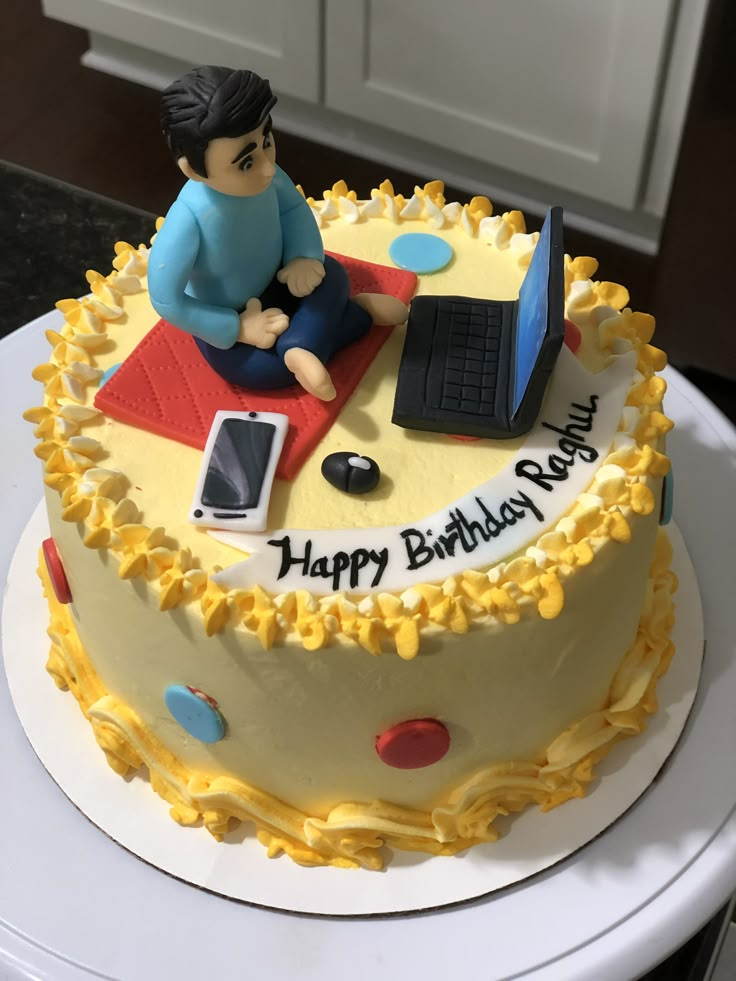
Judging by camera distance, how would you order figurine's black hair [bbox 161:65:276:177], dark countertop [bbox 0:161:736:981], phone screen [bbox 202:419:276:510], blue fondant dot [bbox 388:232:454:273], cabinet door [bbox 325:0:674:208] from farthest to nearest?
cabinet door [bbox 325:0:674:208] < dark countertop [bbox 0:161:736:981] < blue fondant dot [bbox 388:232:454:273] < phone screen [bbox 202:419:276:510] < figurine's black hair [bbox 161:65:276:177]

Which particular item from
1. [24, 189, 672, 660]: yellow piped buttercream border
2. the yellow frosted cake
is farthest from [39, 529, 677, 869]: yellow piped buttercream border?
[24, 189, 672, 660]: yellow piped buttercream border

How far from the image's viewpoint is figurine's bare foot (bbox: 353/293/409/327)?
53.4 inches

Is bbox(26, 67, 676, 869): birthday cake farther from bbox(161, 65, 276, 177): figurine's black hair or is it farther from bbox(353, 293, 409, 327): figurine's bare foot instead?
bbox(161, 65, 276, 177): figurine's black hair

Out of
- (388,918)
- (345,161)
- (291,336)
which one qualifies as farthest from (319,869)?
(345,161)

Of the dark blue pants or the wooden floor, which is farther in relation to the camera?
the wooden floor

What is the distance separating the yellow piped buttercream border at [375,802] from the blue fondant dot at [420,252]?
534mm

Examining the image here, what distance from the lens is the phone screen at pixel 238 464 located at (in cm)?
120

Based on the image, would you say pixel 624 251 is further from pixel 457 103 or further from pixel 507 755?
pixel 507 755

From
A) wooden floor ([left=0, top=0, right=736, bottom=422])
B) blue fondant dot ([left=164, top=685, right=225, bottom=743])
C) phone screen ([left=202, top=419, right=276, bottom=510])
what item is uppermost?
phone screen ([left=202, top=419, right=276, bottom=510])

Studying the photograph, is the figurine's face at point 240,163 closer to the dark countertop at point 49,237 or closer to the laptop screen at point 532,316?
the laptop screen at point 532,316

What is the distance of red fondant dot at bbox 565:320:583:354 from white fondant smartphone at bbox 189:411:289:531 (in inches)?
14.1

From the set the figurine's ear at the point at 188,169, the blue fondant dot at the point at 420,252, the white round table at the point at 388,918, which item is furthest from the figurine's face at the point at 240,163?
the white round table at the point at 388,918

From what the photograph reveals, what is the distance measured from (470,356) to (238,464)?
296mm

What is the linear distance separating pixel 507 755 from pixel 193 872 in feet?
1.22
